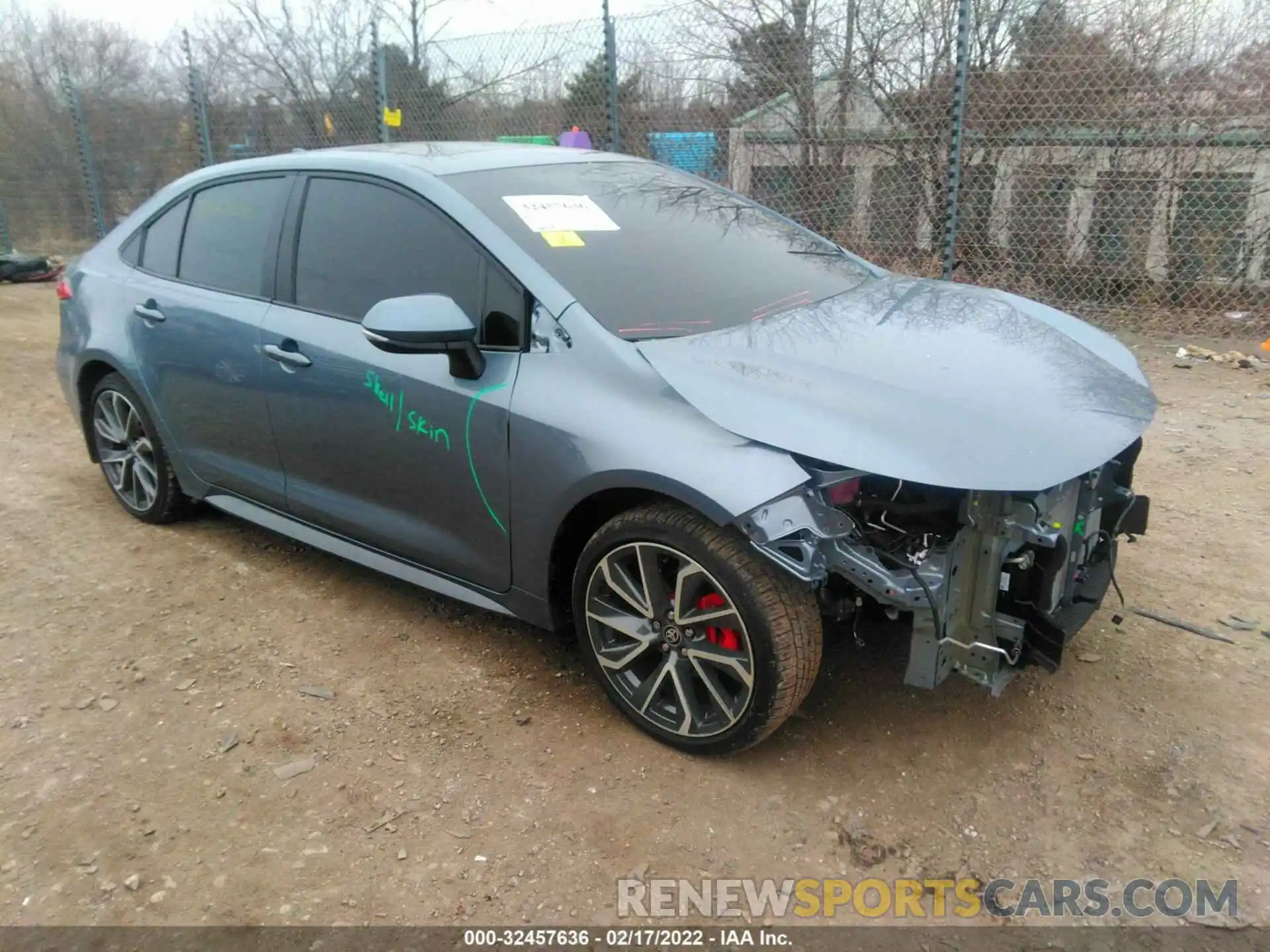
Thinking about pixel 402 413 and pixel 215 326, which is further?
pixel 215 326

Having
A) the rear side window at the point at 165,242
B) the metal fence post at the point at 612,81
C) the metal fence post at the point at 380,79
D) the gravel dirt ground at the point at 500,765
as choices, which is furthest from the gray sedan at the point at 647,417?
the metal fence post at the point at 380,79

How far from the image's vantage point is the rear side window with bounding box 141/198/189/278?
4055 mm

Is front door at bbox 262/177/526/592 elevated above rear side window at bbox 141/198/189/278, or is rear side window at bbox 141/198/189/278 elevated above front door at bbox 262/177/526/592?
rear side window at bbox 141/198/189/278

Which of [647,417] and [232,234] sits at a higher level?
[232,234]

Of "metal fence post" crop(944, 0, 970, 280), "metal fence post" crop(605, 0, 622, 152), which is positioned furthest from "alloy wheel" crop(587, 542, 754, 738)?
"metal fence post" crop(605, 0, 622, 152)

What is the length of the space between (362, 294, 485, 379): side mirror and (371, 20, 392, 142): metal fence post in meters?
7.41

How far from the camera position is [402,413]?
3.05 m

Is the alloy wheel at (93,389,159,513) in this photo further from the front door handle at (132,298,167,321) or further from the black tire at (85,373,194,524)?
the front door handle at (132,298,167,321)

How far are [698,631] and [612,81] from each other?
679 cm

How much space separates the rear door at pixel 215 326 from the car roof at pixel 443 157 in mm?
111

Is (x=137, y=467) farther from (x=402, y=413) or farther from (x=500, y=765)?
(x=500, y=765)

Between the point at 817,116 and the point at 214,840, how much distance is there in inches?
273

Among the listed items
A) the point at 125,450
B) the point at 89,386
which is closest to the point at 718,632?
the point at 125,450

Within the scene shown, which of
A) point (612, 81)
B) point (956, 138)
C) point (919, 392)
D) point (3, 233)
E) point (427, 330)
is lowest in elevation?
point (919, 392)
